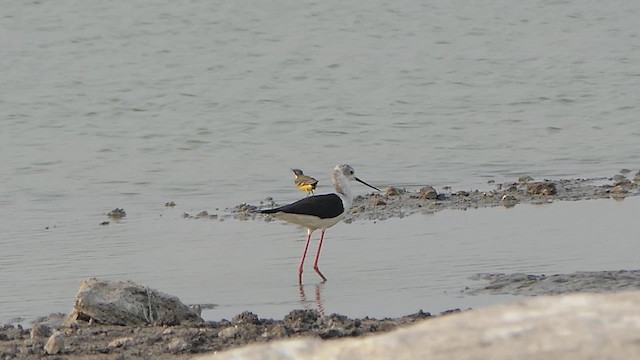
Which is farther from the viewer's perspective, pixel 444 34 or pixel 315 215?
pixel 444 34

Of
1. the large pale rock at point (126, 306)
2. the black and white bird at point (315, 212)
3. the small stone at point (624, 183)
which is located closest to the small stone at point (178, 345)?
Answer: the large pale rock at point (126, 306)

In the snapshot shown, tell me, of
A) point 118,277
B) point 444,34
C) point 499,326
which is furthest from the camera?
point 444,34

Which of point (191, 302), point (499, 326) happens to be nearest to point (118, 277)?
point (191, 302)

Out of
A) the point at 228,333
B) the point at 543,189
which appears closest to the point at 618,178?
the point at 543,189

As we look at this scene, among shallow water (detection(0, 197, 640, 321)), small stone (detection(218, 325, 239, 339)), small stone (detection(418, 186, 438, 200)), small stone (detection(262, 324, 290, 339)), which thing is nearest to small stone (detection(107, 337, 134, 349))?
small stone (detection(218, 325, 239, 339))

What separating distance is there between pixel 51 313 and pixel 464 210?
454 cm

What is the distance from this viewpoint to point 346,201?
440 inches

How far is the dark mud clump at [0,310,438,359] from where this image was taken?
22.6ft

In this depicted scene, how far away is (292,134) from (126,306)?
9.52 m

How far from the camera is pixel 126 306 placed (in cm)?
784

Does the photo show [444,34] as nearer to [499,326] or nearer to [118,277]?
[118,277]

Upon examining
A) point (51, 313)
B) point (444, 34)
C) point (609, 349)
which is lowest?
point (51, 313)

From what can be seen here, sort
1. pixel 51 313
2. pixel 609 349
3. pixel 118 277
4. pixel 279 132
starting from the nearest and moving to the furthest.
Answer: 1. pixel 609 349
2. pixel 51 313
3. pixel 118 277
4. pixel 279 132

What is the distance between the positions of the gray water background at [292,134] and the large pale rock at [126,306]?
91 cm
